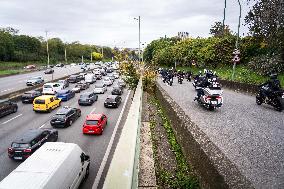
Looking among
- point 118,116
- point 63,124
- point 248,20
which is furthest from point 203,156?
A: point 248,20

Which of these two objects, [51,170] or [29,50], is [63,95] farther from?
[29,50]

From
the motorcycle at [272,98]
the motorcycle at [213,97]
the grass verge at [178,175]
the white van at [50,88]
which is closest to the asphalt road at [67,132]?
the grass verge at [178,175]

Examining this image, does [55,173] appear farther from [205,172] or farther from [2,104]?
[2,104]

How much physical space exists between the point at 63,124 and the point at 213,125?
12.5 m

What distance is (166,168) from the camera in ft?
28.4

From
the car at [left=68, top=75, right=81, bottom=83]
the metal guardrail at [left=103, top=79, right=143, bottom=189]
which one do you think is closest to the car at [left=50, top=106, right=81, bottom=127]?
the metal guardrail at [left=103, top=79, right=143, bottom=189]

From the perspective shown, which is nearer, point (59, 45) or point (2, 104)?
point (2, 104)

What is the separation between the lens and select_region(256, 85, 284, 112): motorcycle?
1480 centimetres

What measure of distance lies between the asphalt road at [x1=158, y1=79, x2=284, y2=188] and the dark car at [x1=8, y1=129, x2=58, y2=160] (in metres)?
8.63

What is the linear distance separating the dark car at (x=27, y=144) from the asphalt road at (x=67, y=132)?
0.47 meters

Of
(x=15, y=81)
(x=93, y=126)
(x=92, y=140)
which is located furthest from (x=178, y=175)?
(x=15, y=81)

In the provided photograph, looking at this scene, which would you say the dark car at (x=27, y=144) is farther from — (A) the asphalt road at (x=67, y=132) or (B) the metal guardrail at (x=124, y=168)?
(B) the metal guardrail at (x=124, y=168)

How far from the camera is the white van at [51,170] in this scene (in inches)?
318

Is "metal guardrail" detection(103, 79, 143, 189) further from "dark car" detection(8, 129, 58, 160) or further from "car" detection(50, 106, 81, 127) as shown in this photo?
"car" detection(50, 106, 81, 127)
